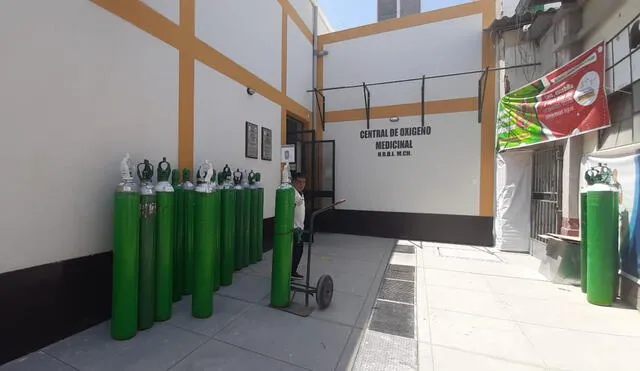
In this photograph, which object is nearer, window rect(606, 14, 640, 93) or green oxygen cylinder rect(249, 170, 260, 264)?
window rect(606, 14, 640, 93)

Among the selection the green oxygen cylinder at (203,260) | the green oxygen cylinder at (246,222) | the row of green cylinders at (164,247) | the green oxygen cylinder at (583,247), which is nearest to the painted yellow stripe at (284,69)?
the green oxygen cylinder at (246,222)

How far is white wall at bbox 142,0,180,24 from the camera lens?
321cm

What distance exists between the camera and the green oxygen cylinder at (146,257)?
2.56m

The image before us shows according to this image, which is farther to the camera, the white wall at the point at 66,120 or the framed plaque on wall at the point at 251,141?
the framed plaque on wall at the point at 251,141

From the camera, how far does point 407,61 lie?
6.83 m

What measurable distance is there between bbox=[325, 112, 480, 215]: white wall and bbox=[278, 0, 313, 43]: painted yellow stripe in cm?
248

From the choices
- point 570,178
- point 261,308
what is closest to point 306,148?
point 261,308

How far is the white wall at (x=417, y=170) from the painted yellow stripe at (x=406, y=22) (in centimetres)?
232

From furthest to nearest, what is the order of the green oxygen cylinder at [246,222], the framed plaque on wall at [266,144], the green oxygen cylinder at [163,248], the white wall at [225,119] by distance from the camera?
the framed plaque on wall at [266,144] < the green oxygen cylinder at [246,222] < the white wall at [225,119] < the green oxygen cylinder at [163,248]

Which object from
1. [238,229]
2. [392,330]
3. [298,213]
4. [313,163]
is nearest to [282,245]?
[298,213]

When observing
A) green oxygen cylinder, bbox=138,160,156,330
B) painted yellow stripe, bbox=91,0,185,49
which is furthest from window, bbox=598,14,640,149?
painted yellow stripe, bbox=91,0,185,49

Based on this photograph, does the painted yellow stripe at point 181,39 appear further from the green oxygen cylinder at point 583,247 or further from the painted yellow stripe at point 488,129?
the green oxygen cylinder at point 583,247

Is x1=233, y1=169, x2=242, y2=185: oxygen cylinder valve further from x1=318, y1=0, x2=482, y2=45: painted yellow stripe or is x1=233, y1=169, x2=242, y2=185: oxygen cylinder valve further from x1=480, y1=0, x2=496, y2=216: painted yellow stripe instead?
x1=480, y1=0, x2=496, y2=216: painted yellow stripe

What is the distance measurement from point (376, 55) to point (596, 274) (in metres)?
6.15
